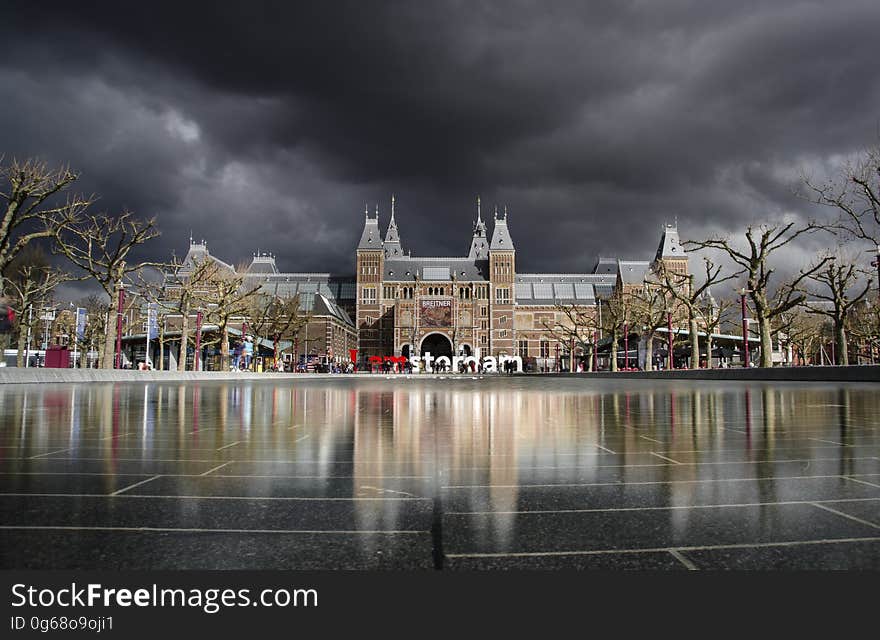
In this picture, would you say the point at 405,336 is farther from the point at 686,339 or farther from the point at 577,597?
the point at 577,597

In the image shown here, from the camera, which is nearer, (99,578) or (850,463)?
(99,578)

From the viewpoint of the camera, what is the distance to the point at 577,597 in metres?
1.50

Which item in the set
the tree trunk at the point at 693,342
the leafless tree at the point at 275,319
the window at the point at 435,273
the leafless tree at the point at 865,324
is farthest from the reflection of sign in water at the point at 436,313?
the tree trunk at the point at 693,342

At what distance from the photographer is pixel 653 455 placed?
379 centimetres

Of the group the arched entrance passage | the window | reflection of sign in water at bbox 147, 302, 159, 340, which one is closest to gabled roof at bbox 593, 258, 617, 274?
the window

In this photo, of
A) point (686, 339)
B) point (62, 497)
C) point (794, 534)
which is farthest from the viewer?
point (686, 339)

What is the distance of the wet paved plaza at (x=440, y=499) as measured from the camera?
1.78 metres

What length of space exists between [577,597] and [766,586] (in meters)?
0.53

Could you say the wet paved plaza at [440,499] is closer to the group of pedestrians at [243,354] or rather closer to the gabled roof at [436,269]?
the group of pedestrians at [243,354]

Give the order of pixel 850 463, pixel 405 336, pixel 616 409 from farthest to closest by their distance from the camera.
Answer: pixel 405 336, pixel 616 409, pixel 850 463

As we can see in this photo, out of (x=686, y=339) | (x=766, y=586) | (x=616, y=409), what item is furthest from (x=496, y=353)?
(x=766, y=586)

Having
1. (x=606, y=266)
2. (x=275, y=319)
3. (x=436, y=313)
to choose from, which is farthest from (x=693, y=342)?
(x=606, y=266)

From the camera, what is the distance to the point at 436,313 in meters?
105

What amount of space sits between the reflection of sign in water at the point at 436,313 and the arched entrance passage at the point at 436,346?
4.78 metres
